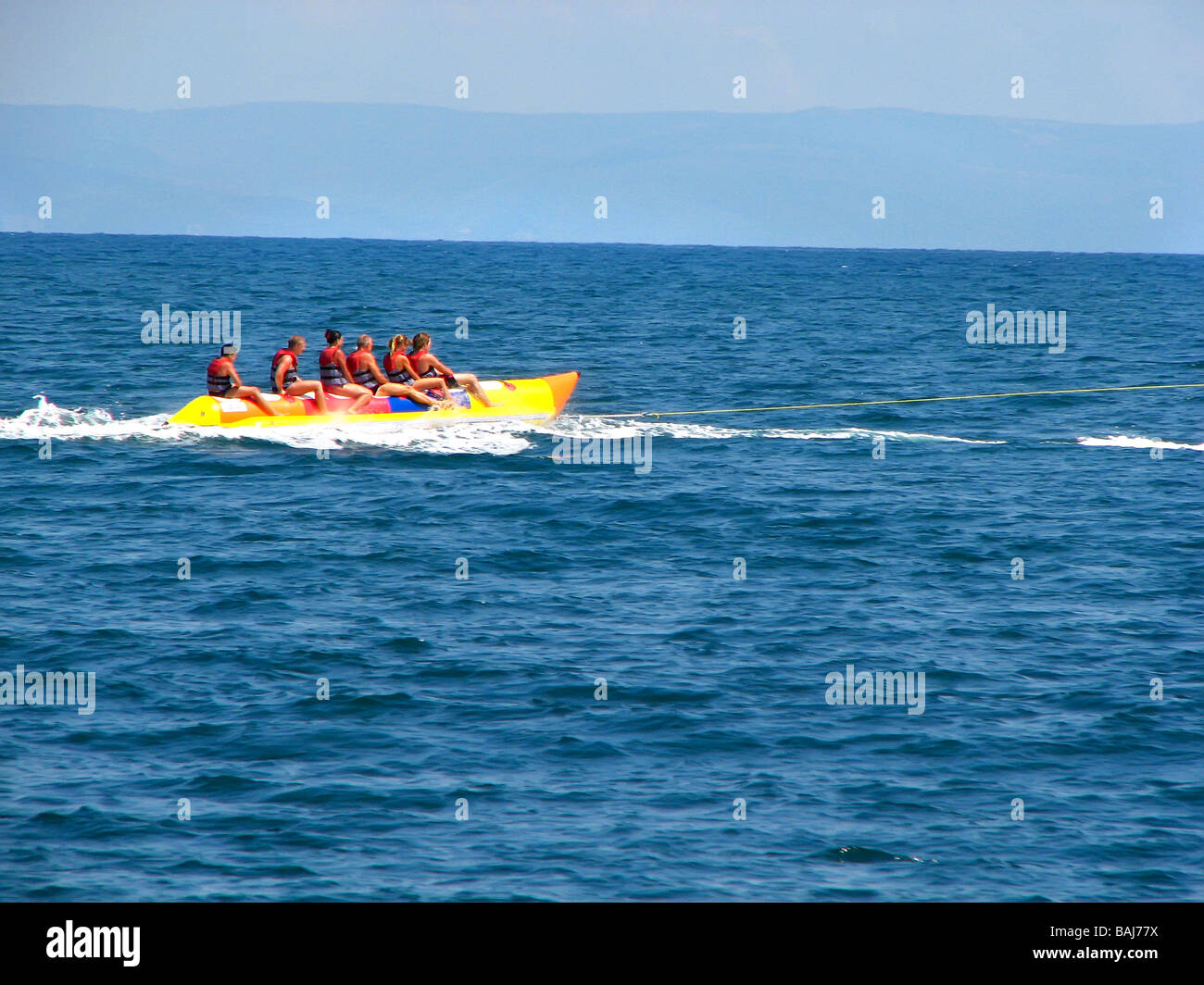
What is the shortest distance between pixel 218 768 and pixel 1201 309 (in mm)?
60319

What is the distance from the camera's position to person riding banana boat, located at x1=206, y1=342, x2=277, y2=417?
1952 centimetres

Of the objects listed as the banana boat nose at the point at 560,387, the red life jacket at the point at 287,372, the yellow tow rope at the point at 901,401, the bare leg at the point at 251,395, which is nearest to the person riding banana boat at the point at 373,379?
the red life jacket at the point at 287,372

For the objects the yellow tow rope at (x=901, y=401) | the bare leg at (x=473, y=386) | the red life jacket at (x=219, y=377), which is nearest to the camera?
the red life jacket at (x=219, y=377)

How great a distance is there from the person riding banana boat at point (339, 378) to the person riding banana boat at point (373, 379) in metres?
0.10

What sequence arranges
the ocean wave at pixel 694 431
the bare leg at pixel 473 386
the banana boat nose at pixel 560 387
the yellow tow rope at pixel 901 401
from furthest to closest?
the yellow tow rope at pixel 901 401 → the ocean wave at pixel 694 431 → the banana boat nose at pixel 560 387 → the bare leg at pixel 473 386

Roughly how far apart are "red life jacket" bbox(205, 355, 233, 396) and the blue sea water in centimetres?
85

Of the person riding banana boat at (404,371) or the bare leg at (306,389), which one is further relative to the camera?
the person riding banana boat at (404,371)

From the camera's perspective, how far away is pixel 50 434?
2106 centimetres

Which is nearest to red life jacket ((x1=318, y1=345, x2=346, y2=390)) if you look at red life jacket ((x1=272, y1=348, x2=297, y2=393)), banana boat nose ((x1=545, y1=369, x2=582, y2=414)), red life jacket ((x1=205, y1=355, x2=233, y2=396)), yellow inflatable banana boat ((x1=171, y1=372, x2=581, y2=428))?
yellow inflatable banana boat ((x1=171, y1=372, x2=581, y2=428))

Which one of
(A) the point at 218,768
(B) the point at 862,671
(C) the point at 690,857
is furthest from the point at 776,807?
(A) the point at 218,768

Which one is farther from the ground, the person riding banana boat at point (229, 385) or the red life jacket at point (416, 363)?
the red life jacket at point (416, 363)

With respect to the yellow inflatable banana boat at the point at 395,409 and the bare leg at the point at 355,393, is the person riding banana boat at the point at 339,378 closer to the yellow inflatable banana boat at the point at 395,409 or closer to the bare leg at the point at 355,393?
the bare leg at the point at 355,393

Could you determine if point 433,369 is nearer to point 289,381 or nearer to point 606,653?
point 289,381

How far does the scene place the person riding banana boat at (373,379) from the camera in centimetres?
2005
